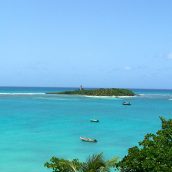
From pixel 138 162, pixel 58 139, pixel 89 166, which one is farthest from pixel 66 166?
pixel 58 139

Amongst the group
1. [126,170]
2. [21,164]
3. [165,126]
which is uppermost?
[165,126]

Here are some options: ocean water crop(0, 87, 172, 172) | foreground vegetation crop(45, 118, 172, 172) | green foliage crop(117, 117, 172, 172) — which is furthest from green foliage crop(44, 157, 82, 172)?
ocean water crop(0, 87, 172, 172)

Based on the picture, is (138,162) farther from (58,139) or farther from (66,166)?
(58,139)

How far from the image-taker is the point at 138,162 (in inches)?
599

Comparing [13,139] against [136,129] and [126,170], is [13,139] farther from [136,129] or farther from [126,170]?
[126,170]

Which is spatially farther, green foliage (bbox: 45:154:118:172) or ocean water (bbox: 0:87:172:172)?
ocean water (bbox: 0:87:172:172)

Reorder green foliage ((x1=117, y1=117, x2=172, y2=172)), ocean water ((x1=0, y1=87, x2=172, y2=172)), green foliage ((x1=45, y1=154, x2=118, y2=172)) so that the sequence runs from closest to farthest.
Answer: green foliage ((x1=45, y1=154, x2=118, y2=172))
green foliage ((x1=117, y1=117, x2=172, y2=172))
ocean water ((x1=0, y1=87, x2=172, y2=172))

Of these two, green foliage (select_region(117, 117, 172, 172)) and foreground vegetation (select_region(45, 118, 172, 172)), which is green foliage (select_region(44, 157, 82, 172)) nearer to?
foreground vegetation (select_region(45, 118, 172, 172))

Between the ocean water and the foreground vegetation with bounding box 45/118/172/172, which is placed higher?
the foreground vegetation with bounding box 45/118/172/172

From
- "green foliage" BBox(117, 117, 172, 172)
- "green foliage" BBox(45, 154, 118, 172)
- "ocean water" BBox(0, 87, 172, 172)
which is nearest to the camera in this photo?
"green foliage" BBox(45, 154, 118, 172)

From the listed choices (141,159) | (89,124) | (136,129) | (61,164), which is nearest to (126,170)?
(141,159)

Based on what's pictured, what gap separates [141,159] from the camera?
15.3 m

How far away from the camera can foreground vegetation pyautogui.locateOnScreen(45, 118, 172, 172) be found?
14.4 metres

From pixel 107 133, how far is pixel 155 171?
3057 centimetres
